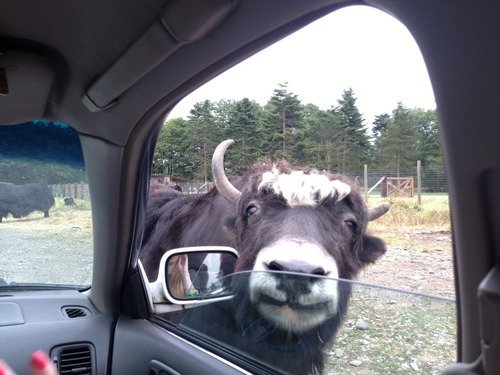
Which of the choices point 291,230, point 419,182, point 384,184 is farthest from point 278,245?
point 419,182

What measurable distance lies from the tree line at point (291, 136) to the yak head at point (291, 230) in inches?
4.7

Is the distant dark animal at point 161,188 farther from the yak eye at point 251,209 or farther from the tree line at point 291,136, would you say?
the yak eye at point 251,209

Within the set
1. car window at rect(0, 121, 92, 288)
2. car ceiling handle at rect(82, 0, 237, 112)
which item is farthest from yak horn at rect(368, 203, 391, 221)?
car window at rect(0, 121, 92, 288)

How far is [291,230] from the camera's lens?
9.46ft

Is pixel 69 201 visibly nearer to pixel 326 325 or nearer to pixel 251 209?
pixel 251 209

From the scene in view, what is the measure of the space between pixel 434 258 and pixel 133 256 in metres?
1.39

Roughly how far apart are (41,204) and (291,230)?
127cm

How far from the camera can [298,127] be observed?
2.75m

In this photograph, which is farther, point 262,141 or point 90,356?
point 262,141

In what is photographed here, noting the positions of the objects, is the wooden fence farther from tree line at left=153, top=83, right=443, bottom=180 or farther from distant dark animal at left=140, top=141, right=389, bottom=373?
distant dark animal at left=140, top=141, right=389, bottom=373

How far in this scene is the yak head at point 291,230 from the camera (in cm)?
207

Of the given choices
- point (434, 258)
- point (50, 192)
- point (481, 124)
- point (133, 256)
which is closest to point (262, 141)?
point (133, 256)

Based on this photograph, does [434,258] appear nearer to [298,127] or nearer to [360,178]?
[360,178]

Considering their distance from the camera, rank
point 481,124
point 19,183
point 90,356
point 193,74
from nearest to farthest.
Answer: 1. point 481,124
2. point 193,74
3. point 90,356
4. point 19,183
